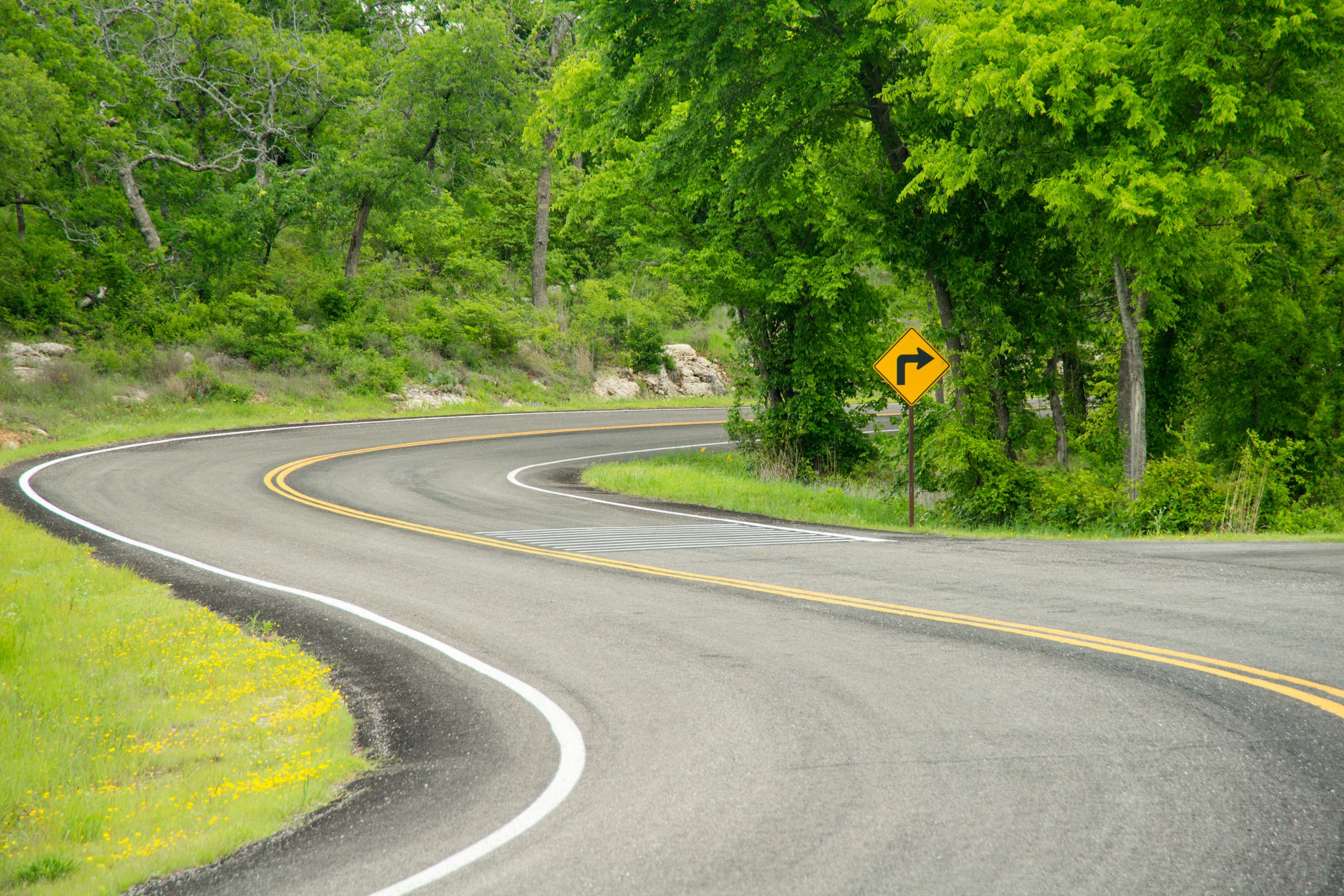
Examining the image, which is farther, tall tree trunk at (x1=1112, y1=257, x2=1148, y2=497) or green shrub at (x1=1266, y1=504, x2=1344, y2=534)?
tall tree trunk at (x1=1112, y1=257, x2=1148, y2=497)

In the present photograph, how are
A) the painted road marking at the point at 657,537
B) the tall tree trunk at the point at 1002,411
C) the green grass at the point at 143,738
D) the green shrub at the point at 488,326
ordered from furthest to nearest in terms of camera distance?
the green shrub at the point at 488,326 < the tall tree trunk at the point at 1002,411 < the painted road marking at the point at 657,537 < the green grass at the point at 143,738

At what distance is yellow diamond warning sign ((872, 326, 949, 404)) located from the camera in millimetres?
14867

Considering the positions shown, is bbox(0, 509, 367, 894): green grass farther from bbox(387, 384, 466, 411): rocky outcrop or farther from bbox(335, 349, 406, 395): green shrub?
bbox(387, 384, 466, 411): rocky outcrop

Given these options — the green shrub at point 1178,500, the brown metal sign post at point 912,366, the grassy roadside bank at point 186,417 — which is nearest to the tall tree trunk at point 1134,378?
the green shrub at point 1178,500

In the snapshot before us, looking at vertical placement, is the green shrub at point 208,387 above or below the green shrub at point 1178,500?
above

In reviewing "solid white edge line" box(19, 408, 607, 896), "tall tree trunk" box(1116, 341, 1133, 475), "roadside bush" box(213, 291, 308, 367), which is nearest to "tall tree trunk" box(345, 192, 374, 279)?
"roadside bush" box(213, 291, 308, 367)

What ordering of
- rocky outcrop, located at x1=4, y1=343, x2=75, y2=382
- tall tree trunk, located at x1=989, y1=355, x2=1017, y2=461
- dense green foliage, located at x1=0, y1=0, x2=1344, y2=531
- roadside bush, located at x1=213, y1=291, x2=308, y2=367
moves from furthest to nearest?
roadside bush, located at x1=213, y1=291, x2=308, y2=367, rocky outcrop, located at x1=4, y1=343, x2=75, y2=382, tall tree trunk, located at x1=989, y1=355, x2=1017, y2=461, dense green foliage, located at x1=0, y1=0, x2=1344, y2=531

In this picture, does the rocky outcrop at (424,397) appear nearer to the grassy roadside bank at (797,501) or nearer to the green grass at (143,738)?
the grassy roadside bank at (797,501)

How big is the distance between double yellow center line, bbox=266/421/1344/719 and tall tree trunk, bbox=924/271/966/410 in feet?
29.5

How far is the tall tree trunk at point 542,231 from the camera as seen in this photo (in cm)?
3969

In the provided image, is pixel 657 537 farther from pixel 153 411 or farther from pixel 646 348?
pixel 646 348

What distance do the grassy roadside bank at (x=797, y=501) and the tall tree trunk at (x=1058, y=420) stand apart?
188 inches

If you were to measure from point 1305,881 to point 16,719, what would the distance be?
25.3 feet

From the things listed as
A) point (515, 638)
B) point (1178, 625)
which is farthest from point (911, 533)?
point (515, 638)
